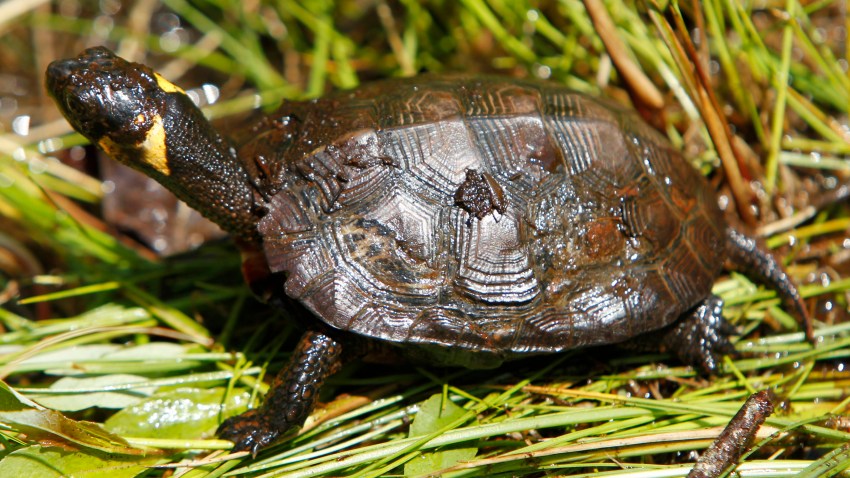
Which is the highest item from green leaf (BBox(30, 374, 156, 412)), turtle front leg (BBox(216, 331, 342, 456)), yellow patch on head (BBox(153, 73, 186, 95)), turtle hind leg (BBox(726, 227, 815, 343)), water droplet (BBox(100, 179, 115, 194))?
turtle hind leg (BBox(726, 227, 815, 343))

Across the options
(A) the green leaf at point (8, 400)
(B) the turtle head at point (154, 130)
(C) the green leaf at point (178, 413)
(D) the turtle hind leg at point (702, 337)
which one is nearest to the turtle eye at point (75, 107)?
(B) the turtle head at point (154, 130)

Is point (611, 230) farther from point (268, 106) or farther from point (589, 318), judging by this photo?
point (268, 106)

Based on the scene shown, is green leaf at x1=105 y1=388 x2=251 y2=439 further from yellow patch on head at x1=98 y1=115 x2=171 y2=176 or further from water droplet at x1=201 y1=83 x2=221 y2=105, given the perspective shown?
water droplet at x1=201 y1=83 x2=221 y2=105

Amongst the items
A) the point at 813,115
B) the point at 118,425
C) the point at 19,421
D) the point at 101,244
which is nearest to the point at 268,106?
the point at 101,244

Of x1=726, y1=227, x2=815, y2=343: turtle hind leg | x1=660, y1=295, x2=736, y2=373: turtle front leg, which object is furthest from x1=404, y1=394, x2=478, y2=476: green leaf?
x1=726, y1=227, x2=815, y2=343: turtle hind leg

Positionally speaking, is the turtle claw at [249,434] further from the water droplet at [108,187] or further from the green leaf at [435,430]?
the water droplet at [108,187]

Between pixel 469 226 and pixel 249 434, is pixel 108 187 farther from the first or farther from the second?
pixel 469 226

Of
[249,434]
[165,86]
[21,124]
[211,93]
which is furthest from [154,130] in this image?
[21,124]
